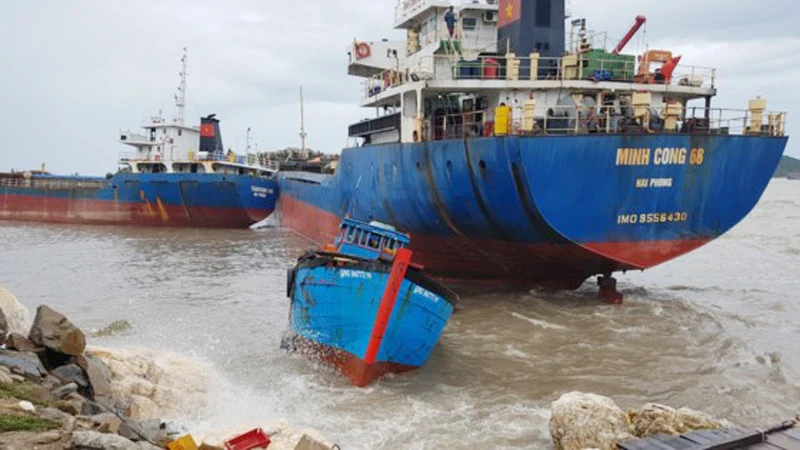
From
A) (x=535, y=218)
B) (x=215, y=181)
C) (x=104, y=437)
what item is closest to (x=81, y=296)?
(x=535, y=218)

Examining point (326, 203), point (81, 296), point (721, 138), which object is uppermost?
point (721, 138)

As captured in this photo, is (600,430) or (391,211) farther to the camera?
(391,211)

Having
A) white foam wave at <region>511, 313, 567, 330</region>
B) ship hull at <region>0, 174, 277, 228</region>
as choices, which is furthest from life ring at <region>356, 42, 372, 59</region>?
white foam wave at <region>511, 313, 567, 330</region>

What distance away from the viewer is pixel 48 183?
35.3 metres

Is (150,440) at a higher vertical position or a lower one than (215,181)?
lower

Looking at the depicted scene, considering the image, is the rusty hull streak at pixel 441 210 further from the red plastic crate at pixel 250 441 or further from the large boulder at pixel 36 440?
the large boulder at pixel 36 440

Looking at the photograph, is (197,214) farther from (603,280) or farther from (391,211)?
(603,280)

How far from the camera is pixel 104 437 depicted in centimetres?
454

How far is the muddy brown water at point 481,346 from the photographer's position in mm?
7707

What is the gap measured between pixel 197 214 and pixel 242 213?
212cm

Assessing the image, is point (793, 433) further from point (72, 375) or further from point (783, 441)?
point (72, 375)

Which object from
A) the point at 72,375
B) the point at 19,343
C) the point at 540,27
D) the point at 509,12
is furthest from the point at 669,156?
the point at 19,343

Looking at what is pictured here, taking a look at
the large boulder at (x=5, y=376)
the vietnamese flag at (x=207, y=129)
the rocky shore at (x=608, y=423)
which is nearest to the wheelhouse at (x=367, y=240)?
the rocky shore at (x=608, y=423)

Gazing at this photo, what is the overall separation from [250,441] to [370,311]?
10.2 ft
